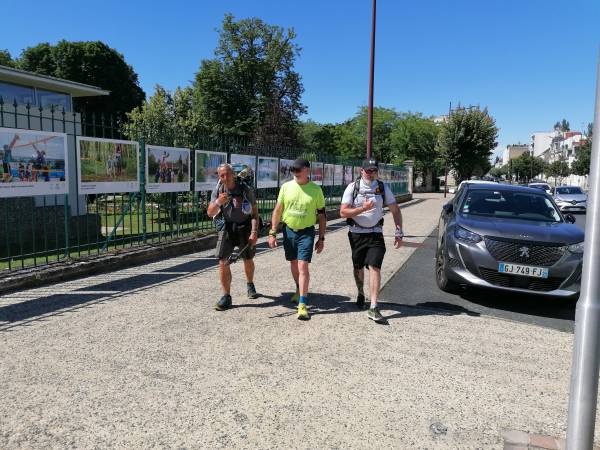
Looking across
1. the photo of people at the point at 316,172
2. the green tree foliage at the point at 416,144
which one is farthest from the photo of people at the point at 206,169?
the green tree foliage at the point at 416,144

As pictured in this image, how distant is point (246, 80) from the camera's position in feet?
160

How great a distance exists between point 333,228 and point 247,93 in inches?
1464

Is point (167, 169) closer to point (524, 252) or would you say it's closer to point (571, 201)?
point (524, 252)

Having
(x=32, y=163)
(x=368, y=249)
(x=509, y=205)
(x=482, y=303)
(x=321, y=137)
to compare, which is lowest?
(x=482, y=303)

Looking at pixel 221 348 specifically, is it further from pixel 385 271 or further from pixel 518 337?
pixel 385 271

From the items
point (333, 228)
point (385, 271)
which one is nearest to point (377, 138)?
point (333, 228)

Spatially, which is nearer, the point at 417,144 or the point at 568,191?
the point at 568,191

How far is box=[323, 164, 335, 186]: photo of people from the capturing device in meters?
16.8

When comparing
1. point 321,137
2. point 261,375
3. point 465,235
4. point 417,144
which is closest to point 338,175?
point 465,235

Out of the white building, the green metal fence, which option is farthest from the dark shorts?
the white building

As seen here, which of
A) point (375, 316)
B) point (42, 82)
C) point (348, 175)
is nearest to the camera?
point (375, 316)

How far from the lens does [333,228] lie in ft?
46.8

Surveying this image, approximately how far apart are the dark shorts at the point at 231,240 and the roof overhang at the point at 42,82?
1059 cm

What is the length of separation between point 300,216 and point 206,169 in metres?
5.12
